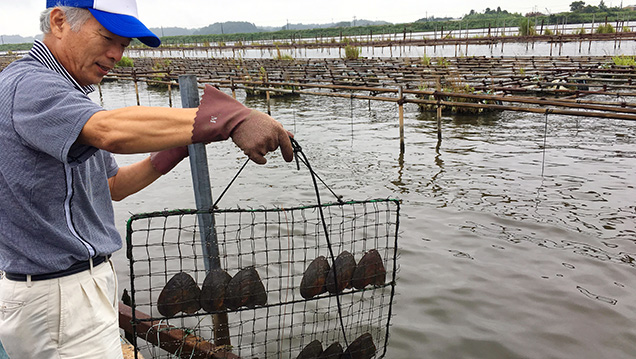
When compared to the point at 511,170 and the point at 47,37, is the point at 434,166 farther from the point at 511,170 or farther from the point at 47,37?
the point at 47,37

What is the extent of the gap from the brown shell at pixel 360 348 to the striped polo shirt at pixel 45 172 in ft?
4.37

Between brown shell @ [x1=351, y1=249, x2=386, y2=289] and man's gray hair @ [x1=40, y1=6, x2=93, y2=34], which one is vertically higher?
man's gray hair @ [x1=40, y1=6, x2=93, y2=34]

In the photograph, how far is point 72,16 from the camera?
1.37 m

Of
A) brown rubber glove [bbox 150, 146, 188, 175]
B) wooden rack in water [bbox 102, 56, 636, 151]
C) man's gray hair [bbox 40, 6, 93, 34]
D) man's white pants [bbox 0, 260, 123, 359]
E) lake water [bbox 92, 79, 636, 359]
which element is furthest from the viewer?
wooden rack in water [bbox 102, 56, 636, 151]

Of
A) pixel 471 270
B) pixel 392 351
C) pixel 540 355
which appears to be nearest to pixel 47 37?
pixel 392 351

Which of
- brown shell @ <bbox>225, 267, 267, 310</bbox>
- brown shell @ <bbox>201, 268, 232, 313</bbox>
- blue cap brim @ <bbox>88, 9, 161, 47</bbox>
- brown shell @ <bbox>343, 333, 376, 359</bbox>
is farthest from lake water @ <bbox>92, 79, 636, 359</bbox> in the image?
blue cap brim @ <bbox>88, 9, 161, 47</bbox>

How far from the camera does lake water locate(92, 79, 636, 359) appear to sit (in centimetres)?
371

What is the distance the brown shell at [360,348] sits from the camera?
239cm

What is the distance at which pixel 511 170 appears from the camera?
7.85 meters

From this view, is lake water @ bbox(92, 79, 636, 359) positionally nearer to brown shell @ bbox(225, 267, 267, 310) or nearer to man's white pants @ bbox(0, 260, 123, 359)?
brown shell @ bbox(225, 267, 267, 310)

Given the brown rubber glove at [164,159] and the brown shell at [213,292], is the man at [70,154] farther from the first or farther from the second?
the brown shell at [213,292]

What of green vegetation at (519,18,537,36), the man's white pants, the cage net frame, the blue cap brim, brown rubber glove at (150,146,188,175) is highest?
green vegetation at (519,18,537,36)

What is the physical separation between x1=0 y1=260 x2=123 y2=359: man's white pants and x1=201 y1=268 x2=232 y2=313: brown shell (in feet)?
1.93

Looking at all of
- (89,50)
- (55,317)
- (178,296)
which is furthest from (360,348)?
(89,50)
